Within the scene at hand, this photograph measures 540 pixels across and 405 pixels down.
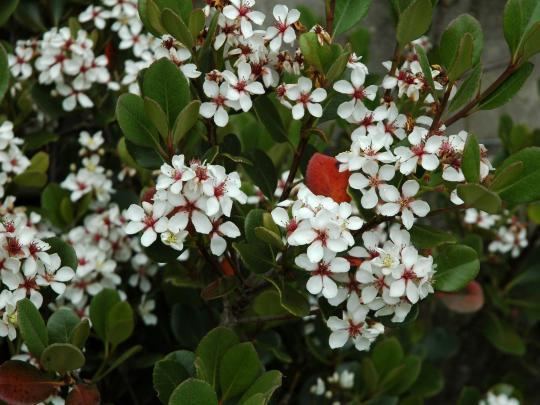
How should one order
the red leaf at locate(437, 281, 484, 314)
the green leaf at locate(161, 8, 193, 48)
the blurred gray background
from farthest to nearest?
the blurred gray background, the red leaf at locate(437, 281, 484, 314), the green leaf at locate(161, 8, 193, 48)

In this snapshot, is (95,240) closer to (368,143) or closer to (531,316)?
(368,143)

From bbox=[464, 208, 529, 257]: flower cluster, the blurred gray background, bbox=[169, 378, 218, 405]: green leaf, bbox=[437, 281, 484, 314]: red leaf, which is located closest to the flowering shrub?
bbox=[169, 378, 218, 405]: green leaf

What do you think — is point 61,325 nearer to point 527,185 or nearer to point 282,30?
point 282,30

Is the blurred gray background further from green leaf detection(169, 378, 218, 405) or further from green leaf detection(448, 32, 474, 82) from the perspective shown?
green leaf detection(169, 378, 218, 405)

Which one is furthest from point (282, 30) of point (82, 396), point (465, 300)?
point (465, 300)

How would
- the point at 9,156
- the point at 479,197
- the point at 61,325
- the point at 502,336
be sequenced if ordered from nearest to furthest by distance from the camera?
the point at 479,197
the point at 61,325
the point at 9,156
the point at 502,336

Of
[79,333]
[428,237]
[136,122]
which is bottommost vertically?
[79,333]
